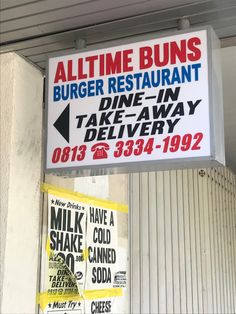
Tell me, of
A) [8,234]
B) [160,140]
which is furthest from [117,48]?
[8,234]

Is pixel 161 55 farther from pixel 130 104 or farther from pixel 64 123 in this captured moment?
pixel 64 123

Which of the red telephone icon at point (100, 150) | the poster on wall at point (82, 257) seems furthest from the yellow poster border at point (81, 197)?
the red telephone icon at point (100, 150)

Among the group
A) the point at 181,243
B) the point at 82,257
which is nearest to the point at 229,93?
the point at 181,243

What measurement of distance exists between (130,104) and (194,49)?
45 centimetres

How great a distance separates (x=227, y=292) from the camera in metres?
8.59

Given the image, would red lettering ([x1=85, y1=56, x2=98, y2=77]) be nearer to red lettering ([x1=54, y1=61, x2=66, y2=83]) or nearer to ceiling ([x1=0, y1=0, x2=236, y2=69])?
red lettering ([x1=54, y1=61, x2=66, y2=83])

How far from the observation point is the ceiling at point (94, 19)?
2848 mm

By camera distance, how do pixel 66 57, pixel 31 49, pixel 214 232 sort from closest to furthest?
1. pixel 66 57
2. pixel 31 49
3. pixel 214 232

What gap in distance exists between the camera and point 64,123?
9.07ft

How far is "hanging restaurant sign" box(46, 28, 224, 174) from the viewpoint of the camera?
245cm

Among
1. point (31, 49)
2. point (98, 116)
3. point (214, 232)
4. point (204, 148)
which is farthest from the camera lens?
point (214, 232)

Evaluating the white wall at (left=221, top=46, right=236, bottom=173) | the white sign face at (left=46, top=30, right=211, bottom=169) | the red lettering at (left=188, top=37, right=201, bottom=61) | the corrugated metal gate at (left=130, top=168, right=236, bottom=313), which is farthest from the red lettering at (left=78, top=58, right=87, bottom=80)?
the corrugated metal gate at (left=130, top=168, right=236, bottom=313)

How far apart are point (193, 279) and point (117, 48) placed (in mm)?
4759

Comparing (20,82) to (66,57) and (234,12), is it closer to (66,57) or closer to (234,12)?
(66,57)
